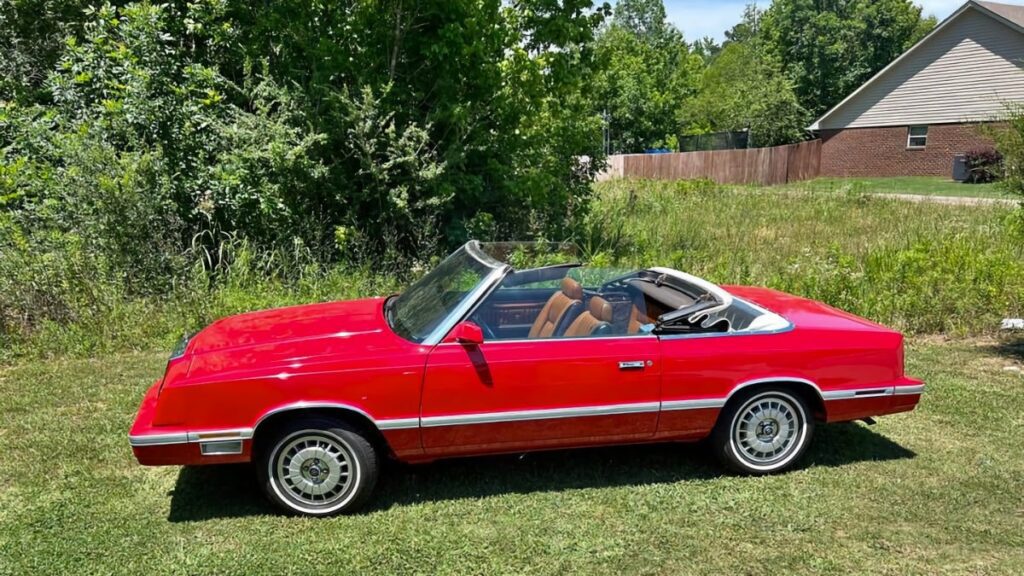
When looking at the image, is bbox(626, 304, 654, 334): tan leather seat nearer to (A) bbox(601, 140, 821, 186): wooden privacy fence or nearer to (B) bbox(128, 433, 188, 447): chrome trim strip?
(B) bbox(128, 433, 188, 447): chrome trim strip

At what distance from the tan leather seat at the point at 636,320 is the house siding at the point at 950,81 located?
2978 cm

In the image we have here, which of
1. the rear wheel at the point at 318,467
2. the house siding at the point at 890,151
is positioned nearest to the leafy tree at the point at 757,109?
the house siding at the point at 890,151

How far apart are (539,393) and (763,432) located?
5.08ft

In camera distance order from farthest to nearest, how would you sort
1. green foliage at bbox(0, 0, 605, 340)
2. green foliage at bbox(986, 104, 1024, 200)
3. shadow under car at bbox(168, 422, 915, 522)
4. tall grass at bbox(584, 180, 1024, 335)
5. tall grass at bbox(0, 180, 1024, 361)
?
green foliage at bbox(0, 0, 605, 340) < tall grass at bbox(584, 180, 1024, 335) < tall grass at bbox(0, 180, 1024, 361) < green foliage at bbox(986, 104, 1024, 200) < shadow under car at bbox(168, 422, 915, 522)

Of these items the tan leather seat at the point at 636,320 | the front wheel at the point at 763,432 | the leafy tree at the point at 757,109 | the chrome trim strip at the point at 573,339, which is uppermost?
the leafy tree at the point at 757,109

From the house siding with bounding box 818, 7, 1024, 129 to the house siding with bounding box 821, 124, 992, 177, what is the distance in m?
0.44

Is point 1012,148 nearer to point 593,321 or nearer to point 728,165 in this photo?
point 593,321

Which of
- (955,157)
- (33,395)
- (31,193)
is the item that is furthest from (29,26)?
(955,157)

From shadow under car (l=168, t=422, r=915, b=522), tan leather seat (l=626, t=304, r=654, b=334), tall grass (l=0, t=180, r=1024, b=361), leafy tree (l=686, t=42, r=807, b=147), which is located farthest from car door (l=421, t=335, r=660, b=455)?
leafy tree (l=686, t=42, r=807, b=147)

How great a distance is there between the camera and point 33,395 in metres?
6.09

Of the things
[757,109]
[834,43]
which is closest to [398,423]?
[757,109]

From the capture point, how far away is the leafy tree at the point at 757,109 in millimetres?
36469

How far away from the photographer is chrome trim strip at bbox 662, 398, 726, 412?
4.36m

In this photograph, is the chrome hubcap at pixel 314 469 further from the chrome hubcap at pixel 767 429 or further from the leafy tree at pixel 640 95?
the leafy tree at pixel 640 95
